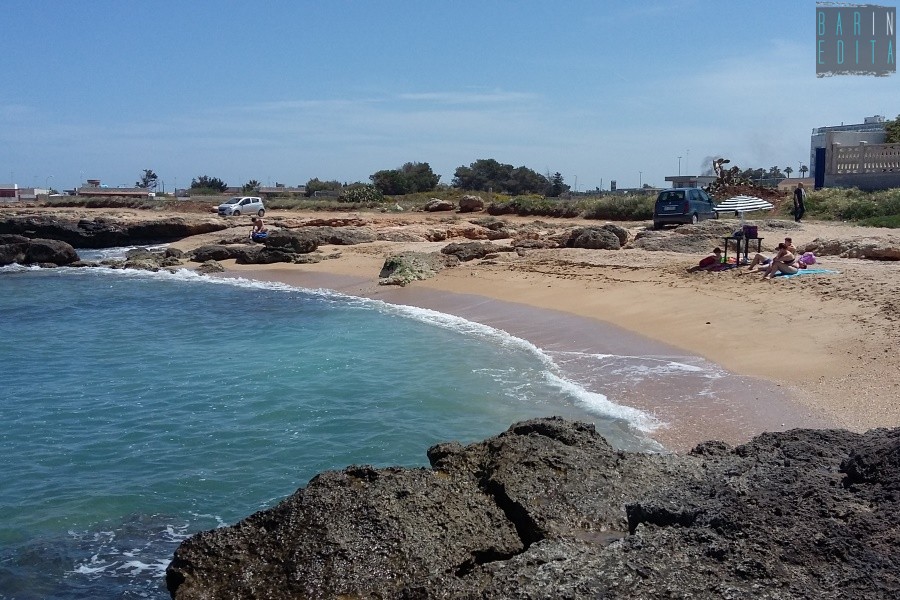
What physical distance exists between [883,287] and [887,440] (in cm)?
1045

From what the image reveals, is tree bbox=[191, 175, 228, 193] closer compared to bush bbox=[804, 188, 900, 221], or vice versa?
bush bbox=[804, 188, 900, 221]

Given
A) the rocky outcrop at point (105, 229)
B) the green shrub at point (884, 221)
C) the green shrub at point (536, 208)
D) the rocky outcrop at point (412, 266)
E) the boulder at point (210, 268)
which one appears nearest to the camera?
the rocky outcrop at point (412, 266)

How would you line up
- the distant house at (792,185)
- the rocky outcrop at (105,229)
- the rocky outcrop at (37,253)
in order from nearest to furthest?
the rocky outcrop at (37,253) < the rocky outcrop at (105,229) < the distant house at (792,185)

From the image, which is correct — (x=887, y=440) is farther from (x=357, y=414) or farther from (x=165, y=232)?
(x=165, y=232)

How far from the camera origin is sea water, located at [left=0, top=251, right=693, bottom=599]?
747 cm

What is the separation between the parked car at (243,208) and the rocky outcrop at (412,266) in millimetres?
21507

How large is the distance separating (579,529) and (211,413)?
23.8 feet

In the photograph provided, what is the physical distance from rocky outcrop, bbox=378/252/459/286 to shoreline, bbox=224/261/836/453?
0.73 m

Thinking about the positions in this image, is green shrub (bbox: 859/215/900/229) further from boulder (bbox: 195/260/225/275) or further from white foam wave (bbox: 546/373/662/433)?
boulder (bbox: 195/260/225/275)

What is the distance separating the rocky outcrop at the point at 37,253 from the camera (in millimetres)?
34125

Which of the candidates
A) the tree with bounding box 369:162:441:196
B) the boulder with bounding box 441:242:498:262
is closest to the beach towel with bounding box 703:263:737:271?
the boulder with bounding box 441:242:498:262

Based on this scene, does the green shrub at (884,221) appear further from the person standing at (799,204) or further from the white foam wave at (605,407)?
the white foam wave at (605,407)

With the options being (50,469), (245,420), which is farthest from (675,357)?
(50,469)

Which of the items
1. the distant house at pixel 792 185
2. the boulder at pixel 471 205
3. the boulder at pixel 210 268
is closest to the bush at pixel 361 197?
the boulder at pixel 471 205
